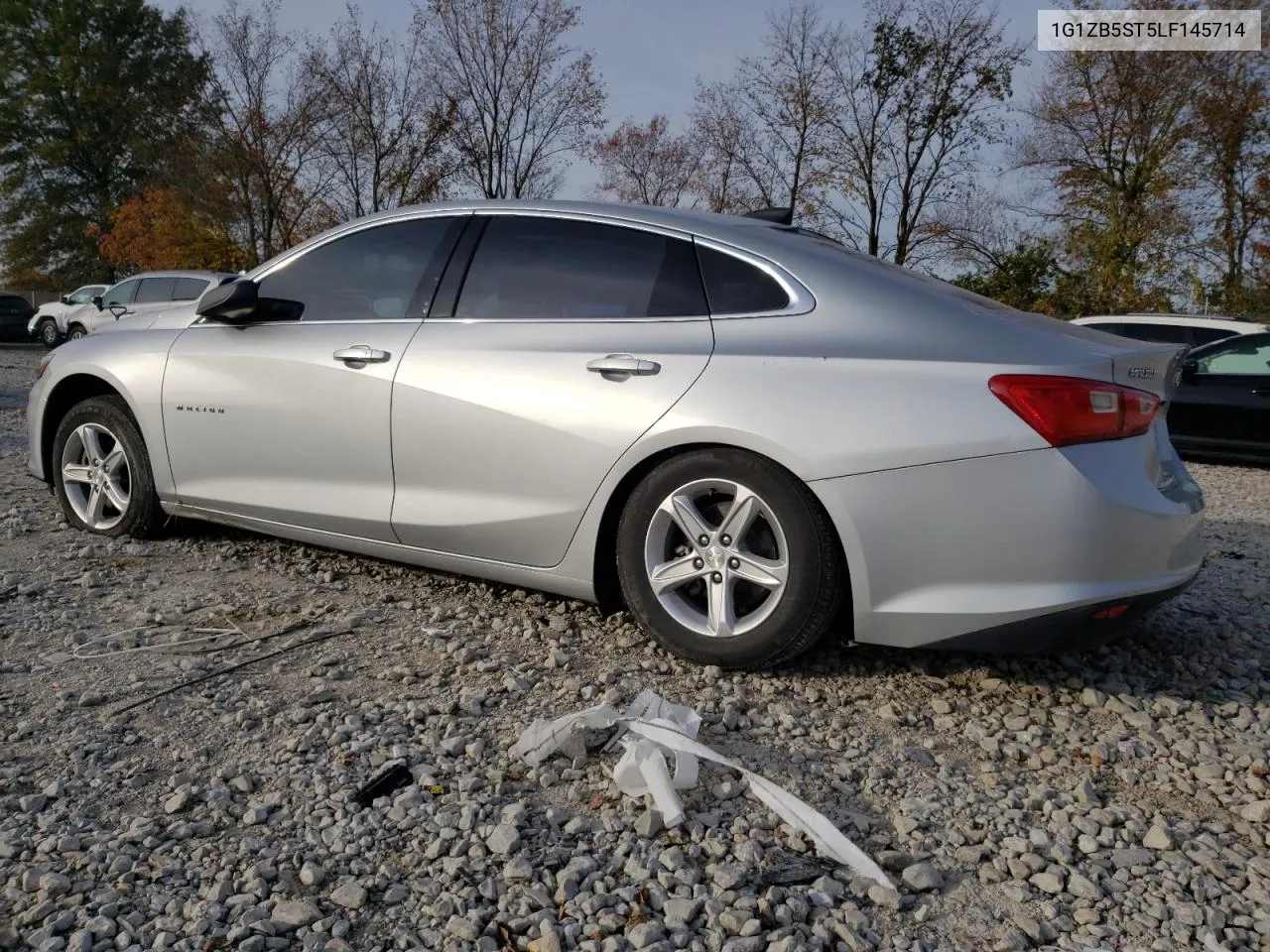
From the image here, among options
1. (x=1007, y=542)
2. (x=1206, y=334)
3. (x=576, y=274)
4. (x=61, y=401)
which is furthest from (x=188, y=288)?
(x=1007, y=542)

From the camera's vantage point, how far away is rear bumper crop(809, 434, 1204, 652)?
2.81m

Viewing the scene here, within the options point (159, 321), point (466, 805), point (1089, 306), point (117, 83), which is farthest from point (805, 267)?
point (117, 83)

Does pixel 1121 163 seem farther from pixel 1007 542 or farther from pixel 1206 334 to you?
pixel 1007 542

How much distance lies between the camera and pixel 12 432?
340 inches

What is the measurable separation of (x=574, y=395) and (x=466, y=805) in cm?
146

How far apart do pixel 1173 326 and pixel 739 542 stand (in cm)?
1036

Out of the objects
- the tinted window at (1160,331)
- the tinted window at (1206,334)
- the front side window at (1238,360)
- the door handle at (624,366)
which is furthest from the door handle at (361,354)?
the tinted window at (1206,334)

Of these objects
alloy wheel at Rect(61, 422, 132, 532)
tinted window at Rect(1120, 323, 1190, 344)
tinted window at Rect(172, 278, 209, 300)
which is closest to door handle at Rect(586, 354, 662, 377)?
alloy wheel at Rect(61, 422, 132, 532)

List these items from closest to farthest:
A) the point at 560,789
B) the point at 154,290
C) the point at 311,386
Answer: the point at 560,789, the point at 311,386, the point at 154,290

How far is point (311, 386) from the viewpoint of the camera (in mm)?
3996

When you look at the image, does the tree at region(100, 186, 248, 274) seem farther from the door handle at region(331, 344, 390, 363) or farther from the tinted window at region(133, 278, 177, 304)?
the door handle at region(331, 344, 390, 363)

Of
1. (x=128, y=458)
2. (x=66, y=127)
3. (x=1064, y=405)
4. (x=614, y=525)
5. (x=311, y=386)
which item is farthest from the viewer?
(x=66, y=127)

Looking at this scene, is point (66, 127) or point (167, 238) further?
point (66, 127)

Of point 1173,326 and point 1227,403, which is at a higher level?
point 1173,326
